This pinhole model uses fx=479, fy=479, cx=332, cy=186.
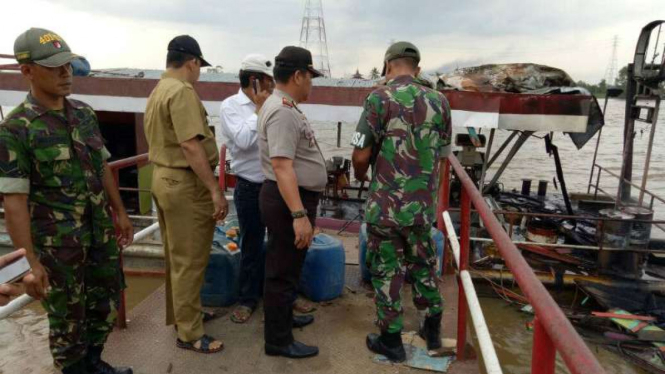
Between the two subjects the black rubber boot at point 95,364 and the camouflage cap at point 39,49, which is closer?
the camouflage cap at point 39,49

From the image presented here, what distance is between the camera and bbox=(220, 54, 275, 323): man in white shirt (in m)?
2.82

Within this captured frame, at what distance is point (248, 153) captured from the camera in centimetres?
290

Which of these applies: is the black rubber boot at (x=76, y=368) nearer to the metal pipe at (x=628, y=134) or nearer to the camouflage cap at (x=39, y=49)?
the camouflage cap at (x=39, y=49)

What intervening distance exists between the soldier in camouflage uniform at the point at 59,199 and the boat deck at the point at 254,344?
392 mm

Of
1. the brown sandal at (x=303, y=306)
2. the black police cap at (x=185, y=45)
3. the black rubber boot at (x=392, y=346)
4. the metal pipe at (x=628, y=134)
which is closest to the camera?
the black police cap at (x=185, y=45)

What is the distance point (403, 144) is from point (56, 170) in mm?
1570

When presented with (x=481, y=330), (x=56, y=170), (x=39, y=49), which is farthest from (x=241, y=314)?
(x=39, y=49)

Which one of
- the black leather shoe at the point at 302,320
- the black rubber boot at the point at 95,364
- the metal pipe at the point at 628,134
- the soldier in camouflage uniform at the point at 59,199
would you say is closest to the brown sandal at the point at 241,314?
the black leather shoe at the point at 302,320

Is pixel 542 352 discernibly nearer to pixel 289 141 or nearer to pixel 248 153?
pixel 289 141

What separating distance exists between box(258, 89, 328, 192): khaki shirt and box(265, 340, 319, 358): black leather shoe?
886mm

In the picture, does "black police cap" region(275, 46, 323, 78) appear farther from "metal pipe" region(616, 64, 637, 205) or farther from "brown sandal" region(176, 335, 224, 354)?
"metal pipe" region(616, 64, 637, 205)

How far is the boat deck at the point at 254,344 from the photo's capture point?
8.31ft

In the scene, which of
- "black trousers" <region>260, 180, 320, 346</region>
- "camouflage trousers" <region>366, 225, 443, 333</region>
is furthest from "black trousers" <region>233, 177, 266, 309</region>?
"camouflage trousers" <region>366, 225, 443, 333</region>

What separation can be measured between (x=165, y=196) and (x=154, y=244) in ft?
15.2
